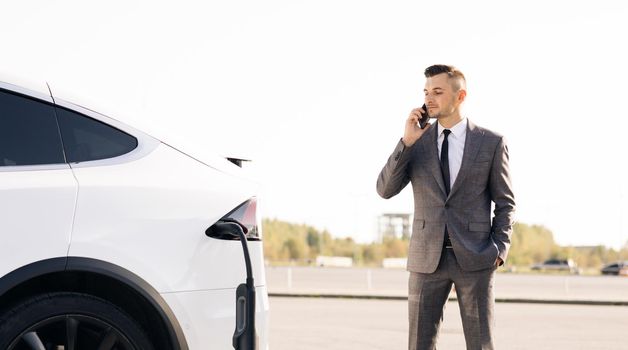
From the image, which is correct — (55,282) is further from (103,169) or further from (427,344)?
(427,344)

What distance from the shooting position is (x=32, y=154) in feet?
14.6

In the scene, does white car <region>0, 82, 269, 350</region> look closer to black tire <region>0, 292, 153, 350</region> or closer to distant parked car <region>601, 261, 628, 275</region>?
black tire <region>0, 292, 153, 350</region>

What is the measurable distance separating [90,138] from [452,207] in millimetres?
1891

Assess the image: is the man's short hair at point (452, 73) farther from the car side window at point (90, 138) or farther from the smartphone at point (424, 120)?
the car side window at point (90, 138)

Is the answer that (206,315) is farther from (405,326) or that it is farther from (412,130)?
(405,326)

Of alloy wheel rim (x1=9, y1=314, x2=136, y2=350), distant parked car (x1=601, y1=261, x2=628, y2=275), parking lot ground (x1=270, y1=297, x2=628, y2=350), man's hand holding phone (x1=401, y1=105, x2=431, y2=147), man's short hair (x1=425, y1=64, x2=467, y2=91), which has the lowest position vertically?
parking lot ground (x1=270, y1=297, x2=628, y2=350)

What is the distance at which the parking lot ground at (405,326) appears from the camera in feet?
38.4

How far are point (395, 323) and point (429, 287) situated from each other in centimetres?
983

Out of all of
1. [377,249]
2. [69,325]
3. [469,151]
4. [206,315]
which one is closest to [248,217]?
[206,315]

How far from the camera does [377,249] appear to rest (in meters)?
67.2

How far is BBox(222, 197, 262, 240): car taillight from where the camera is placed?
14.9ft

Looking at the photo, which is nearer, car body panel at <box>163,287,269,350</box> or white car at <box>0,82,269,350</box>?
white car at <box>0,82,269,350</box>

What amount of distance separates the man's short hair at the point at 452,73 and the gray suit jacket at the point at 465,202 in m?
0.24

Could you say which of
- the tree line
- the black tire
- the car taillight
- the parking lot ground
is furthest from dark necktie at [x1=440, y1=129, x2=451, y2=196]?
the tree line
